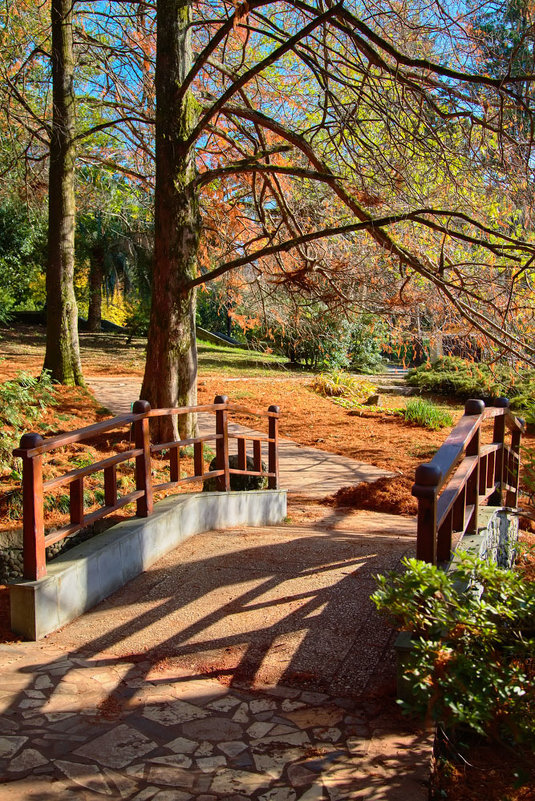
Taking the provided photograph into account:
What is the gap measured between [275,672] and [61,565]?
5.33 feet

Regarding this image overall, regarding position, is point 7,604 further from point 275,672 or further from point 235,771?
point 235,771

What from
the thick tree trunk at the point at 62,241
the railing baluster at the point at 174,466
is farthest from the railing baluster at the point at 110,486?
the thick tree trunk at the point at 62,241

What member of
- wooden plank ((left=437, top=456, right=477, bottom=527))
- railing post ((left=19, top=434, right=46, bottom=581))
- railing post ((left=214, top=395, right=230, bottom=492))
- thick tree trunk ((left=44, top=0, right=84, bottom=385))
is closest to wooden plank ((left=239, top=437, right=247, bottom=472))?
railing post ((left=214, top=395, right=230, bottom=492))

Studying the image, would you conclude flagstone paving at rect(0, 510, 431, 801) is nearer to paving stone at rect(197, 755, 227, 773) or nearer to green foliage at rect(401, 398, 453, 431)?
paving stone at rect(197, 755, 227, 773)

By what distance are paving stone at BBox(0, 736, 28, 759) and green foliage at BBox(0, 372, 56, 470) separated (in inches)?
190

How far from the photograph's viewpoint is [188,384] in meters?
10.0

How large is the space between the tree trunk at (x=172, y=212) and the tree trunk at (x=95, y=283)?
19.0 metres

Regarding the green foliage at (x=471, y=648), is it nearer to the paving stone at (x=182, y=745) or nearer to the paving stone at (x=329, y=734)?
the paving stone at (x=329, y=734)

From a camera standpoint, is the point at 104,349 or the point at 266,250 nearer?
the point at 266,250

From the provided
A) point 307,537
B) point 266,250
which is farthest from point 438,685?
point 266,250

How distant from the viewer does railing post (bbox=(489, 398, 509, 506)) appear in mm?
6715

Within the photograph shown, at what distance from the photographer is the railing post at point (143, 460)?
5.76 m

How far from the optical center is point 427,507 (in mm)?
3766

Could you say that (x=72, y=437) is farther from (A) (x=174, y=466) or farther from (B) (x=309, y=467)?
(B) (x=309, y=467)
